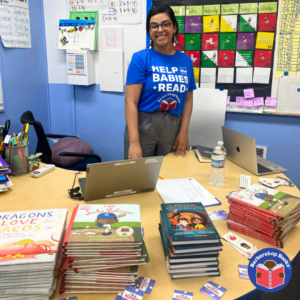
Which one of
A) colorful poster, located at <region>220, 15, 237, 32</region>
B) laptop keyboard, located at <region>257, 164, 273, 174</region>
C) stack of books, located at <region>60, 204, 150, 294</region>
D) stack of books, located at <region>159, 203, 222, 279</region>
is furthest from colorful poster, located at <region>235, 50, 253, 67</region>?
stack of books, located at <region>60, 204, 150, 294</region>

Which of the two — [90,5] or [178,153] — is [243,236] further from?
[90,5]

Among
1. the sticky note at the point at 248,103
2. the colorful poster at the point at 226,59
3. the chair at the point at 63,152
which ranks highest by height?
the colorful poster at the point at 226,59

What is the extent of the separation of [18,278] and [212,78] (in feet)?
8.06

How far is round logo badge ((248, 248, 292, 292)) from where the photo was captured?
0.50 m

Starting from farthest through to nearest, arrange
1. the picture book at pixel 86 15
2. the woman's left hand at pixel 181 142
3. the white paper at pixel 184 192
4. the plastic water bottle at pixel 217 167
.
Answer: the picture book at pixel 86 15 → the woman's left hand at pixel 181 142 → the plastic water bottle at pixel 217 167 → the white paper at pixel 184 192

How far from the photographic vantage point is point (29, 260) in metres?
0.76

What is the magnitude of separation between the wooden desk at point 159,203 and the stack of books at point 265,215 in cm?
3

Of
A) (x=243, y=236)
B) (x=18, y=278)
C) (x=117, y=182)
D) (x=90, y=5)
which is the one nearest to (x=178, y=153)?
(x=117, y=182)

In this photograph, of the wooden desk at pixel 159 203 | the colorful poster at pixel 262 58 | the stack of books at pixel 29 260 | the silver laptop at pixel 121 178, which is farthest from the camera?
the colorful poster at pixel 262 58

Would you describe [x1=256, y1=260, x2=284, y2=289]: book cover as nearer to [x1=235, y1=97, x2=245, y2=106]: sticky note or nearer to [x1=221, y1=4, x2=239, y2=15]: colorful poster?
[x1=235, y1=97, x2=245, y2=106]: sticky note

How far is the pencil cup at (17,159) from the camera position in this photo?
5.33 feet

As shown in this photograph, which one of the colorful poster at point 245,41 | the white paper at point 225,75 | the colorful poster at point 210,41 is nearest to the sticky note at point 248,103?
the white paper at point 225,75

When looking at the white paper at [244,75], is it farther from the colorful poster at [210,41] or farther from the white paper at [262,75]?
the colorful poster at [210,41]

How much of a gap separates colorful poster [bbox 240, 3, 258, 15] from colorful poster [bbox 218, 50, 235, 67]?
1.14ft
